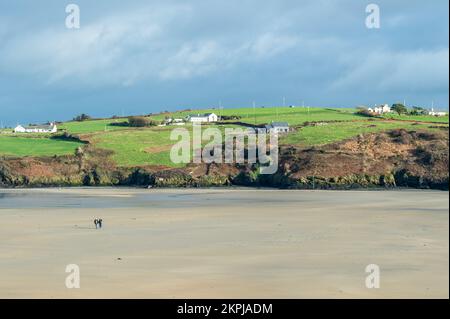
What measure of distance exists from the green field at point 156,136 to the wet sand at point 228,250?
3314 centimetres

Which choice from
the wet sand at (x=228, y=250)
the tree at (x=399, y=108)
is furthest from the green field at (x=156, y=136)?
the wet sand at (x=228, y=250)

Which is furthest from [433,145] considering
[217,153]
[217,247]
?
[217,247]

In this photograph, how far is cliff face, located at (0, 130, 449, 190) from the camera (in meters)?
63.3

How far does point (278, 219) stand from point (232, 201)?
12496mm

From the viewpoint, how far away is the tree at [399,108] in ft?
373

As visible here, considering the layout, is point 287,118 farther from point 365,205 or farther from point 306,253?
point 306,253

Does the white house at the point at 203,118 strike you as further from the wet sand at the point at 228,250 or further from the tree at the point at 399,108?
the wet sand at the point at 228,250

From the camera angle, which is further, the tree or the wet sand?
the tree

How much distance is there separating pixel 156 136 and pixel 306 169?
1052 inches

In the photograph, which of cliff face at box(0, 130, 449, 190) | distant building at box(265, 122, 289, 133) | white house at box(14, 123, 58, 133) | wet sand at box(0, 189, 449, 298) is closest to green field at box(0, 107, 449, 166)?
distant building at box(265, 122, 289, 133)

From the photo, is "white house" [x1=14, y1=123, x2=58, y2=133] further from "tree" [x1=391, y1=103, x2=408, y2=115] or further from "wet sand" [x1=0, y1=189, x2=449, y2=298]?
"wet sand" [x1=0, y1=189, x2=449, y2=298]

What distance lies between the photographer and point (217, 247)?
26.1 m

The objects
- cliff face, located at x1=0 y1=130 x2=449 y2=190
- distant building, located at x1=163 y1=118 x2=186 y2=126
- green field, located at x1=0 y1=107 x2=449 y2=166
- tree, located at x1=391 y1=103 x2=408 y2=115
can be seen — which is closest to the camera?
cliff face, located at x1=0 y1=130 x2=449 y2=190

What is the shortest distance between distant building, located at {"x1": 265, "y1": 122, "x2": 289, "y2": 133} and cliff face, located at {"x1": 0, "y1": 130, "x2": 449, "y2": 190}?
1218cm
